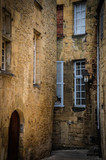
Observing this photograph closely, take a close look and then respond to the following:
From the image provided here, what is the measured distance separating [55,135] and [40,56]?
4431 millimetres

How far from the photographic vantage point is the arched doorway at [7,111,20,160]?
7.67 m

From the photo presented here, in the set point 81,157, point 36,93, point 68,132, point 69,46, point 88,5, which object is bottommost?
point 81,157

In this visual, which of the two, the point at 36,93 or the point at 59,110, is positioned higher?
the point at 36,93

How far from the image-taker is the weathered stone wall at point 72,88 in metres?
11.6

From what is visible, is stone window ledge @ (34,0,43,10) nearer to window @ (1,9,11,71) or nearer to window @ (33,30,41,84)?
window @ (33,30,41,84)

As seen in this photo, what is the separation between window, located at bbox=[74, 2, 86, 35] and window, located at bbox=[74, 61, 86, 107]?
156cm

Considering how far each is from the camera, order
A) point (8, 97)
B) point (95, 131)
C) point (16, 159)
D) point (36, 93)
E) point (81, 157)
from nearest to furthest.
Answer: point (8, 97), point (16, 159), point (36, 93), point (81, 157), point (95, 131)

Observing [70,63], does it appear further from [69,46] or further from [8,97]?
[8,97]

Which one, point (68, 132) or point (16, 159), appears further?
point (68, 132)

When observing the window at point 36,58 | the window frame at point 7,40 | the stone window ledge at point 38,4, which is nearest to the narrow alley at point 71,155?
the window at point 36,58

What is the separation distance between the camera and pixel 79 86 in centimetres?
1209

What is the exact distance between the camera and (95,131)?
11297mm

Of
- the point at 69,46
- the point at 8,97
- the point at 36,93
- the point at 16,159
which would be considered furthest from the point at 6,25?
the point at 69,46

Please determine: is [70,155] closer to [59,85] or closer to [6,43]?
[59,85]
